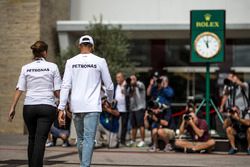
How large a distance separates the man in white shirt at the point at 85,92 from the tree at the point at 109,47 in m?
10.4

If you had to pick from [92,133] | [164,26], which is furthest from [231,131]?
[164,26]

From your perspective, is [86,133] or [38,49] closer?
[86,133]

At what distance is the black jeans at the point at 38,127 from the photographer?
7.00m

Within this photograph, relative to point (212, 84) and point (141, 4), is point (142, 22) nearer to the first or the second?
point (141, 4)

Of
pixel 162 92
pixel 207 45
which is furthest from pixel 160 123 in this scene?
pixel 207 45

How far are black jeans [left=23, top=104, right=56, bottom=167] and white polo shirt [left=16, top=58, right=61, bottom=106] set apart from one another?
0.10 metres

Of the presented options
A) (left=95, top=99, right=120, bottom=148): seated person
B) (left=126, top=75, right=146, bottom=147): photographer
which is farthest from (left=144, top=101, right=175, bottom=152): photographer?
(left=126, top=75, right=146, bottom=147): photographer

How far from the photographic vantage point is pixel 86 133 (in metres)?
6.76

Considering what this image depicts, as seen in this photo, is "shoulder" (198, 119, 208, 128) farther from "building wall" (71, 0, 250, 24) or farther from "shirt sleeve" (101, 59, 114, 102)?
"building wall" (71, 0, 250, 24)

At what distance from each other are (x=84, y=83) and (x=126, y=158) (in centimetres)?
401

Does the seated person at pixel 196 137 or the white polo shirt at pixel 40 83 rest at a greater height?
the white polo shirt at pixel 40 83

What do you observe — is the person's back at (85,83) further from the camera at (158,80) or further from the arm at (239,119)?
the camera at (158,80)

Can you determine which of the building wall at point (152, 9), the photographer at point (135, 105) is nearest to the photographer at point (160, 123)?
the photographer at point (135, 105)

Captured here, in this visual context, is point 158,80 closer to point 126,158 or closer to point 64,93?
point 126,158
